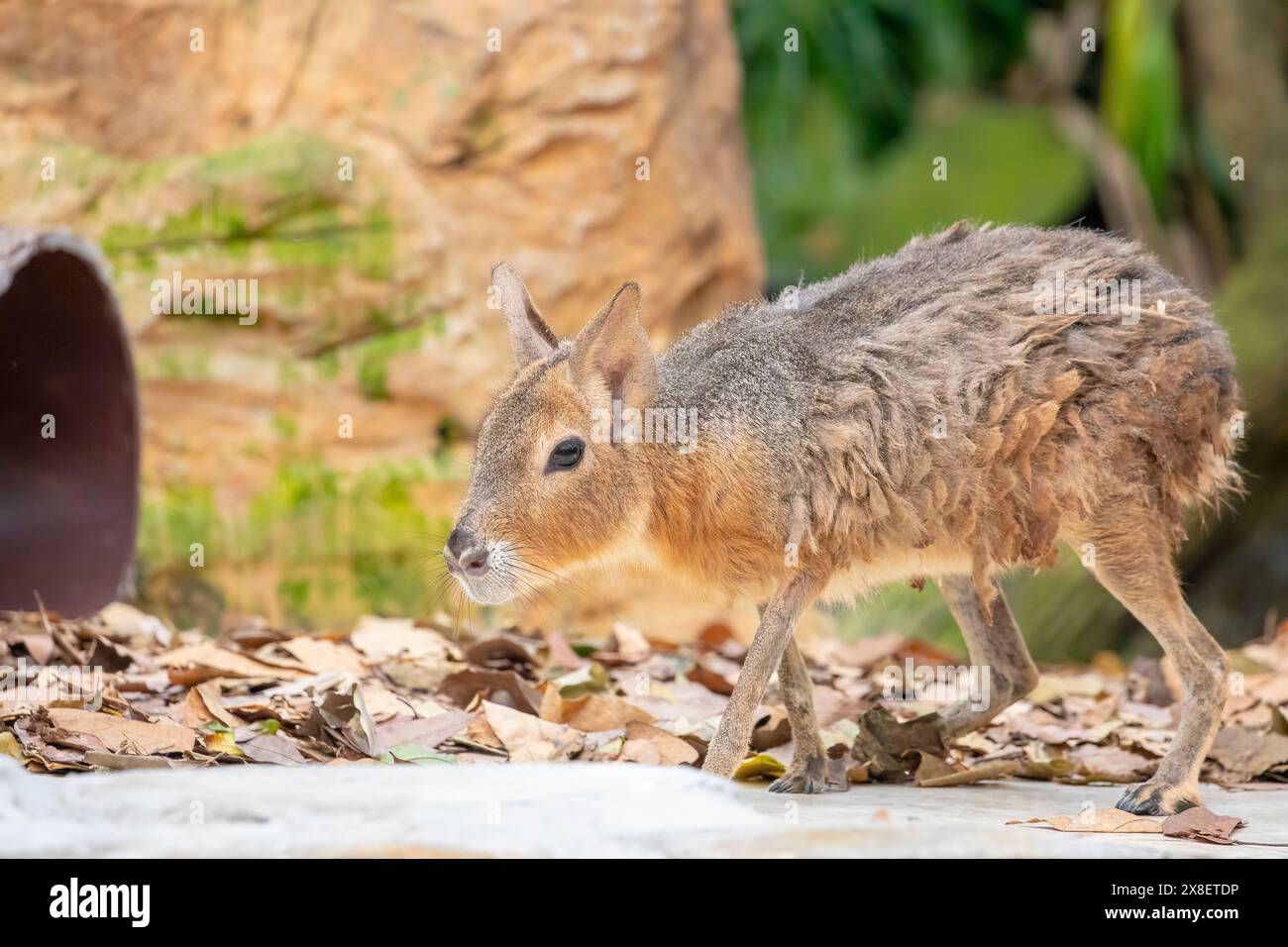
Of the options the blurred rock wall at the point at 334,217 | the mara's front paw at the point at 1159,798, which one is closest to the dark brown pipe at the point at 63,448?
the blurred rock wall at the point at 334,217

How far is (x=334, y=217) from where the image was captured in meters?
7.32

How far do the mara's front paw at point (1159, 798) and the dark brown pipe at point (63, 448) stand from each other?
3.63 metres

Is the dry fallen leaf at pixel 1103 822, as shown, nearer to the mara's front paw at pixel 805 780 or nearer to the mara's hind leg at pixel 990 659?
the mara's front paw at pixel 805 780

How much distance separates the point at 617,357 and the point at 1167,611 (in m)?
1.73

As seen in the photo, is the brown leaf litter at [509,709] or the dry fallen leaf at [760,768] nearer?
the brown leaf litter at [509,709]

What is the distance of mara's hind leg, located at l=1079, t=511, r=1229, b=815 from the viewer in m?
4.34

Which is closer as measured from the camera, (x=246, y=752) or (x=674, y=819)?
(x=674, y=819)

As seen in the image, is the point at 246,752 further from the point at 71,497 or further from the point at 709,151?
the point at 709,151

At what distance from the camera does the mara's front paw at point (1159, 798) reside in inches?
161

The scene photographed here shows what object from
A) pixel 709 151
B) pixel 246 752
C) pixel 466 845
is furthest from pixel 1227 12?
pixel 466 845

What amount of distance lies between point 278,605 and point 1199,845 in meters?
4.64

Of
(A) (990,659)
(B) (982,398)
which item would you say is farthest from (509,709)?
(B) (982,398)

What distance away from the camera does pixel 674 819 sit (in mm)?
2918

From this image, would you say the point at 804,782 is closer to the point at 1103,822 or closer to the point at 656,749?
the point at 656,749
